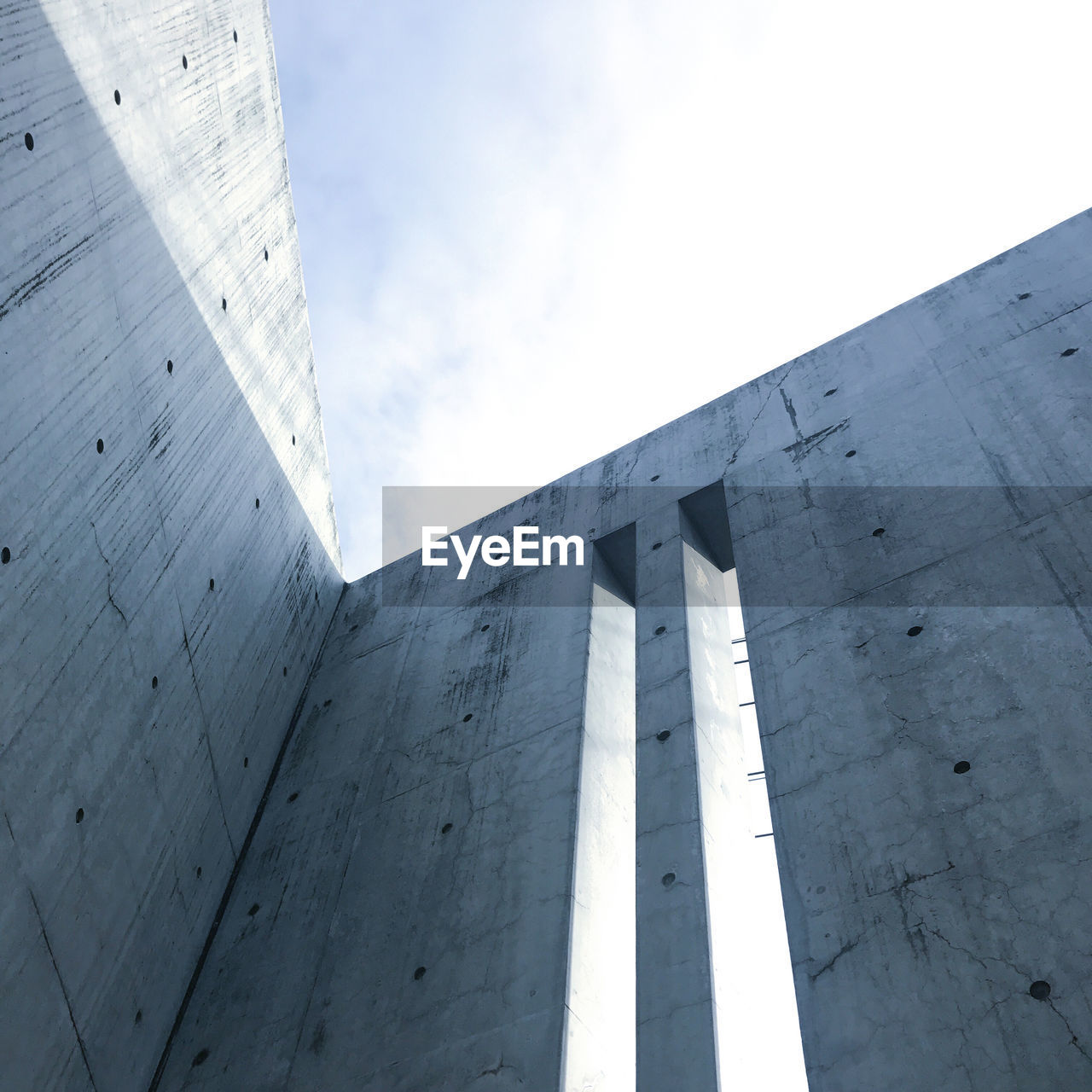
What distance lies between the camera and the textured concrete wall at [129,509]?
16.9 ft

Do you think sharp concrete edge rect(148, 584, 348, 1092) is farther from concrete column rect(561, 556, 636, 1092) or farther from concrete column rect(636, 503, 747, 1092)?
concrete column rect(636, 503, 747, 1092)

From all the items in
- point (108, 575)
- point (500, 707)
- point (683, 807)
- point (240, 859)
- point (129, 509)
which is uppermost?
point (129, 509)

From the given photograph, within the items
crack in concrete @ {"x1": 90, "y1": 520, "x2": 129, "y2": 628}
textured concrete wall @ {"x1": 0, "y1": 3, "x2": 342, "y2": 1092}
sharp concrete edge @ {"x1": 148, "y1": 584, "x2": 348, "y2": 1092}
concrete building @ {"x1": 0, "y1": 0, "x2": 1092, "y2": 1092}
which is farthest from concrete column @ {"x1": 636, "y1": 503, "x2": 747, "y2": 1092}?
crack in concrete @ {"x1": 90, "y1": 520, "x2": 129, "y2": 628}

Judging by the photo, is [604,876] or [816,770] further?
[604,876]

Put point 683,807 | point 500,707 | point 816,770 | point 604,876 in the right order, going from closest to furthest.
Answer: point 816,770, point 683,807, point 604,876, point 500,707

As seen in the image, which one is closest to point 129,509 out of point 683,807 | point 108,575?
point 108,575

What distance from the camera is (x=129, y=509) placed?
247 inches

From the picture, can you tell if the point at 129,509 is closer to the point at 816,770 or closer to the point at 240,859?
the point at 240,859

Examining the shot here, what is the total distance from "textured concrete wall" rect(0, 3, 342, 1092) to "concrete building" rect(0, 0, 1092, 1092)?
0.11 ft

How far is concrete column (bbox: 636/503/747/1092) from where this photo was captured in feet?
15.8

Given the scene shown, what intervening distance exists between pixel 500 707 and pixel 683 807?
87.3 inches

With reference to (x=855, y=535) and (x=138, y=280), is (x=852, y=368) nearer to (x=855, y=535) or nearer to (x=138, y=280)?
(x=855, y=535)

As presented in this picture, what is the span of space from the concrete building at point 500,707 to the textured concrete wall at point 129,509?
0.03 metres

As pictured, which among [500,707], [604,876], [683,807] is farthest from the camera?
[500,707]
